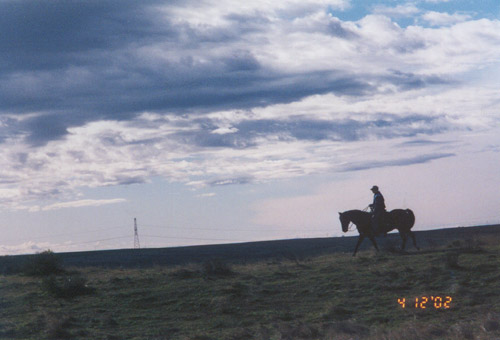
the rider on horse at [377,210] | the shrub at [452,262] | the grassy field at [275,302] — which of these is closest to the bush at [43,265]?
the grassy field at [275,302]

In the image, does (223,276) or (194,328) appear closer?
(194,328)

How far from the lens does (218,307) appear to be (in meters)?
23.1

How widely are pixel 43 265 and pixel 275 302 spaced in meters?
17.4

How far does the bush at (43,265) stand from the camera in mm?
35688

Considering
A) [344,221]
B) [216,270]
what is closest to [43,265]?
[216,270]

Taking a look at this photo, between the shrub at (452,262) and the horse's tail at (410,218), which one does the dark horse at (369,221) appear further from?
the shrub at (452,262)

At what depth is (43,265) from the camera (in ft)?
118

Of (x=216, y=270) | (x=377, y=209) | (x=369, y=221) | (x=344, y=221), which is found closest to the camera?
(x=216, y=270)

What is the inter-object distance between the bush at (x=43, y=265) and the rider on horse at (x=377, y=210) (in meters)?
16.8

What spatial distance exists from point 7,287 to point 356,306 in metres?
16.5

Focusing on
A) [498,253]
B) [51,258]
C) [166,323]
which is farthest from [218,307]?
[51,258]

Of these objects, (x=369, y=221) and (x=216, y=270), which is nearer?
(x=216, y=270)

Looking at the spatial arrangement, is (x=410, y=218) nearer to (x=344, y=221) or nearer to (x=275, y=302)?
(x=344, y=221)

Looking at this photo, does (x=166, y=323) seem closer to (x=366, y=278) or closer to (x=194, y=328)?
(x=194, y=328)
